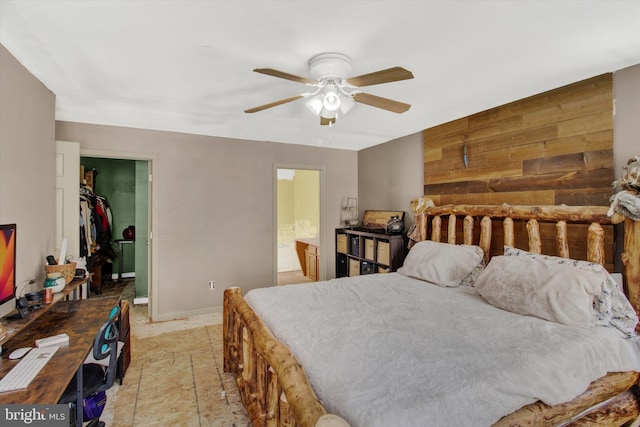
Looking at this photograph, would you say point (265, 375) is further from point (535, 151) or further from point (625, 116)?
point (625, 116)

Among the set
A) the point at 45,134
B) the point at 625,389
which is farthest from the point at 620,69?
the point at 45,134

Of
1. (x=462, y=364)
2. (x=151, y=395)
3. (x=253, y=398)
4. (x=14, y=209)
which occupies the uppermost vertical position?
(x=14, y=209)

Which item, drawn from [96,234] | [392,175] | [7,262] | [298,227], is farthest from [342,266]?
[96,234]

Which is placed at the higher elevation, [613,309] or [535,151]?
[535,151]

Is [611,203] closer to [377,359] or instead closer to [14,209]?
[377,359]

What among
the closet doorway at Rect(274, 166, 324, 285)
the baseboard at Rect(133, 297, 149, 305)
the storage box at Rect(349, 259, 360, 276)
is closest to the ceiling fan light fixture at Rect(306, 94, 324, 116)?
the storage box at Rect(349, 259, 360, 276)

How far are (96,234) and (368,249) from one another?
462cm

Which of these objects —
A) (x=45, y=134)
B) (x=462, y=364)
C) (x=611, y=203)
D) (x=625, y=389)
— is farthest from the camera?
(x=45, y=134)

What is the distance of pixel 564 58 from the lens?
2092 millimetres

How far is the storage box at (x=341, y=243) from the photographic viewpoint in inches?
189

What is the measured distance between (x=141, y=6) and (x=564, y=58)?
263 centimetres

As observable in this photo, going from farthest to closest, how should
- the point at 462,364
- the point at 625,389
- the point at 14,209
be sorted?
the point at 14,209 → the point at 625,389 → the point at 462,364

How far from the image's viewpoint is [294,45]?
190cm

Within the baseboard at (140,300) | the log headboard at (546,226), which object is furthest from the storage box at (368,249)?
the baseboard at (140,300)
